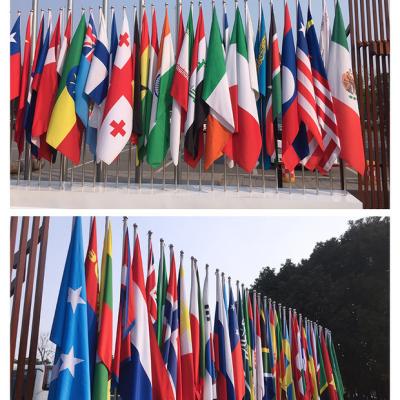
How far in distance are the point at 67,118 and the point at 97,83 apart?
0.31m

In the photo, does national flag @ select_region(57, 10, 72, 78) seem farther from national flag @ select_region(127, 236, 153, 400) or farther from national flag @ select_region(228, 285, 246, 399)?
national flag @ select_region(228, 285, 246, 399)

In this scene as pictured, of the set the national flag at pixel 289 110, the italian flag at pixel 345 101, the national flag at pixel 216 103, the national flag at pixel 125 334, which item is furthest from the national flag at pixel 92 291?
the italian flag at pixel 345 101

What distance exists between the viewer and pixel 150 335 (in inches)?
117

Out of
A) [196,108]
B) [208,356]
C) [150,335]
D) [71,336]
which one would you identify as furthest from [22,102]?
[208,356]

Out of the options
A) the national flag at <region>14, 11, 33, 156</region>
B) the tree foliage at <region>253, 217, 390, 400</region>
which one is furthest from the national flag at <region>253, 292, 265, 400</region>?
the national flag at <region>14, 11, 33, 156</region>

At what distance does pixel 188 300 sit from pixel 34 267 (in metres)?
1.12

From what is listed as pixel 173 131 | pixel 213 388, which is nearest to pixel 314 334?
pixel 213 388

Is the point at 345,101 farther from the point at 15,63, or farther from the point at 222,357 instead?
the point at 15,63

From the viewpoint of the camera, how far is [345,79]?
3459 millimetres

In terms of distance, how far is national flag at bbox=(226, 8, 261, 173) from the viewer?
3.36 m

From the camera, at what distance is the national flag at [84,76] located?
328 cm

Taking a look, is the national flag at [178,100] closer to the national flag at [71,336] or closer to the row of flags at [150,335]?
the row of flags at [150,335]

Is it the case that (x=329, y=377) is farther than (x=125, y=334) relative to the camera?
Yes

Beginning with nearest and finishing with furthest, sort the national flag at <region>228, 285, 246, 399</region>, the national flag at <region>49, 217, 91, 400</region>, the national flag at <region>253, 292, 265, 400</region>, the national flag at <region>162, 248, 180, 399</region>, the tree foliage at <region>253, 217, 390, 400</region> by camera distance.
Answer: the national flag at <region>49, 217, 91, 400</region>
the national flag at <region>162, 248, 180, 399</region>
the national flag at <region>228, 285, 246, 399</region>
the national flag at <region>253, 292, 265, 400</region>
the tree foliage at <region>253, 217, 390, 400</region>
